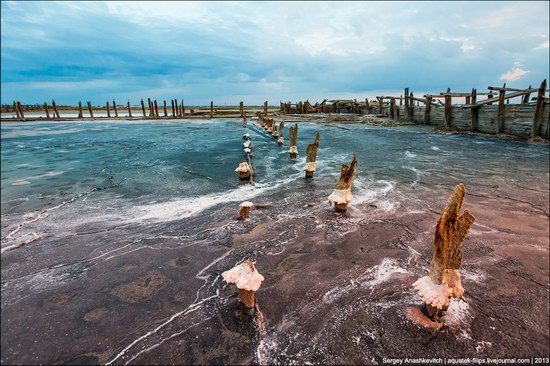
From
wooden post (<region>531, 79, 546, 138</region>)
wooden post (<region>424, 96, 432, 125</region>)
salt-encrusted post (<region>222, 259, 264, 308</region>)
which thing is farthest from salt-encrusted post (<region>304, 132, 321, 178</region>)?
wooden post (<region>424, 96, 432, 125</region>)

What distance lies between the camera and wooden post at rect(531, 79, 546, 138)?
55.2 ft

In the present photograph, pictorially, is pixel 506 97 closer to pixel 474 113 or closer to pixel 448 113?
pixel 474 113

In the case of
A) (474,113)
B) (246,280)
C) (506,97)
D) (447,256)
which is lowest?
(246,280)

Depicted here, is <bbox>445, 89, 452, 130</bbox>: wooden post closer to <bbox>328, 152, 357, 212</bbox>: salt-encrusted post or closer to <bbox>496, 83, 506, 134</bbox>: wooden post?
<bbox>496, 83, 506, 134</bbox>: wooden post

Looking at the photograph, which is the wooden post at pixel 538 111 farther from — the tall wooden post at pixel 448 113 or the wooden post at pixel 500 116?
the tall wooden post at pixel 448 113

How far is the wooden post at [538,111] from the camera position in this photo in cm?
1681

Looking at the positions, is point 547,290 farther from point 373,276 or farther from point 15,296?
point 15,296

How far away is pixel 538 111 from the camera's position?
17.4 m

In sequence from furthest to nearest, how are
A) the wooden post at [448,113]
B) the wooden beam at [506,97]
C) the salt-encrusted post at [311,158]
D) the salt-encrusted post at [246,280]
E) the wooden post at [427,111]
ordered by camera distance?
the wooden post at [427,111] < the wooden post at [448,113] < the wooden beam at [506,97] < the salt-encrusted post at [311,158] < the salt-encrusted post at [246,280]

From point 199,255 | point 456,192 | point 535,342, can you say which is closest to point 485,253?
point 535,342

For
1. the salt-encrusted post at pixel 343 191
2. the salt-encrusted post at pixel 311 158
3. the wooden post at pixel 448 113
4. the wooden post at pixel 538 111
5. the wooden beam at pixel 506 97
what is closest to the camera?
the salt-encrusted post at pixel 343 191

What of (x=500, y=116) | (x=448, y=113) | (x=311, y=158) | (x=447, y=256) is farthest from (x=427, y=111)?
(x=447, y=256)

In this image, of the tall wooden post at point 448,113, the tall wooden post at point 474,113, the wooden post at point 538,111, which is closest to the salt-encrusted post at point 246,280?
the wooden post at point 538,111

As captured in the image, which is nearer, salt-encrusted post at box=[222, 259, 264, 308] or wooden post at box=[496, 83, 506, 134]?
salt-encrusted post at box=[222, 259, 264, 308]
